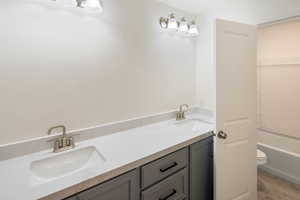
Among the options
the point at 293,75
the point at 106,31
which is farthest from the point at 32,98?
the point at 293,75

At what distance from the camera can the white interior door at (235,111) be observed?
139 centimetres

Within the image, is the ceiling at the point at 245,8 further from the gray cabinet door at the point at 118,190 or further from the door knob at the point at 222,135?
the gray cabinet door at the point at 118,190

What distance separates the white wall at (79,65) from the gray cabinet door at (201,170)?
0.66 meters

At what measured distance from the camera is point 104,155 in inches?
43.9

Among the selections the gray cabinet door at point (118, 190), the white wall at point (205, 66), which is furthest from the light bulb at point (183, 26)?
the gray cabinet door at point (118, 190)

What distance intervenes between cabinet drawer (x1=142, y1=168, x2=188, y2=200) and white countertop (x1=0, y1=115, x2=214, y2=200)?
249mm

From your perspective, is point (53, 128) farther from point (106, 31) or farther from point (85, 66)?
point (106, 31)

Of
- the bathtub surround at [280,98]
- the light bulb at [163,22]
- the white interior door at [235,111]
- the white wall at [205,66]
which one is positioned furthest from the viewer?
the bathtub surround at [280,98]

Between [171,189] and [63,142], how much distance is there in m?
0.90

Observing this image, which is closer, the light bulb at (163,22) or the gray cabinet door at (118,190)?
the gray cabinet door at (118,190)

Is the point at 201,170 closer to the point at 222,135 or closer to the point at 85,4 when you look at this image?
the point at 222,135

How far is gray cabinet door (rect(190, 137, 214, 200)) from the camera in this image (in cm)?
142

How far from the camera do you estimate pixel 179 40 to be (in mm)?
2111

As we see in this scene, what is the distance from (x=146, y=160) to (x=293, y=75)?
266 cm
